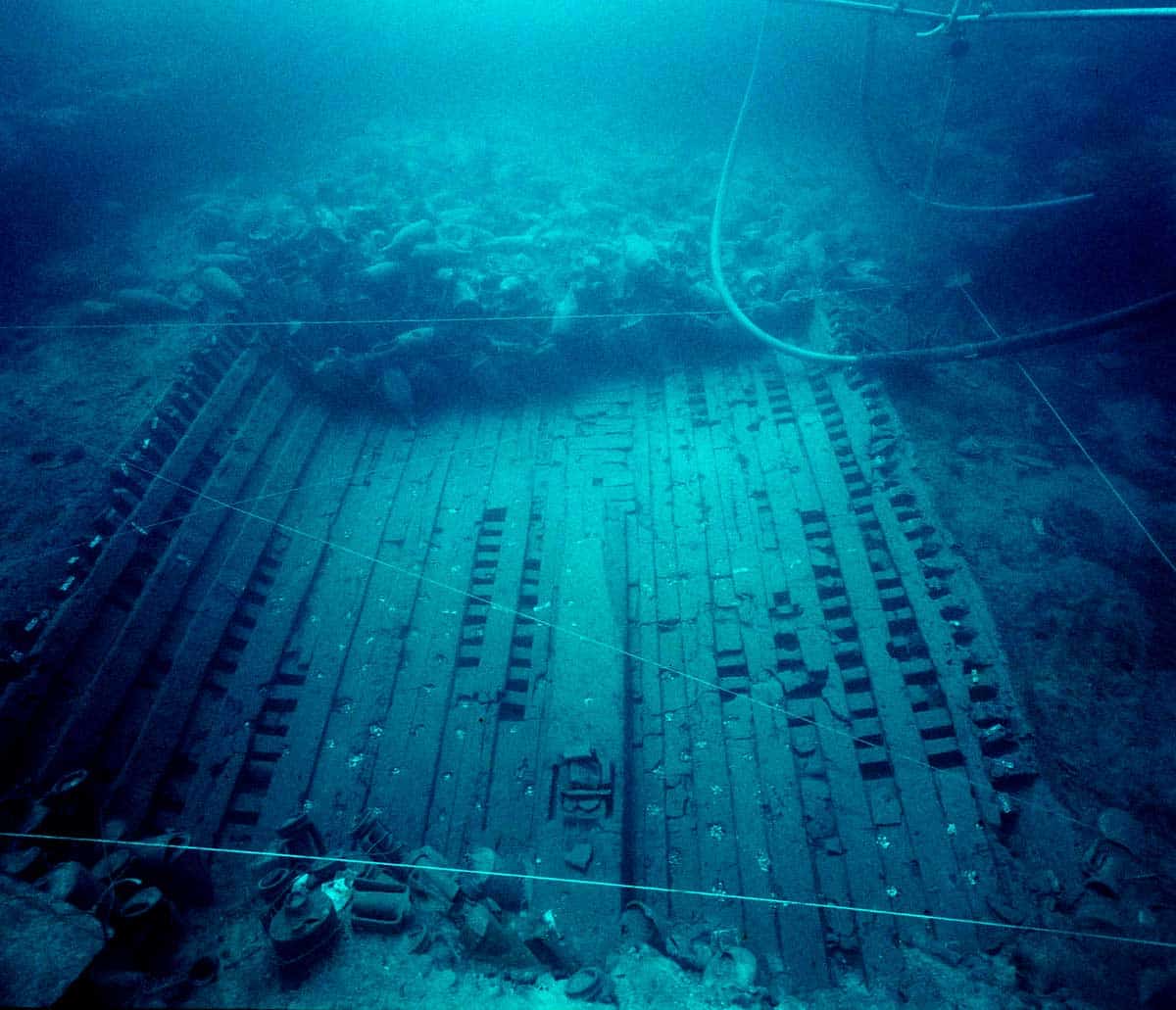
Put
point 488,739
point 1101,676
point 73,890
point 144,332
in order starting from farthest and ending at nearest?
point 144,332 → point 488,739 → point 1101,676 → point 73,890

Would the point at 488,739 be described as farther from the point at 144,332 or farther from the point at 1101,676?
the point at 144,332

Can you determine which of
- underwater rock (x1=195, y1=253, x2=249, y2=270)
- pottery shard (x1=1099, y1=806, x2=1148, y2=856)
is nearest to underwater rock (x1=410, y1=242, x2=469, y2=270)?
underwater rock (x1=195, y1=253, x2=249, y2=270)

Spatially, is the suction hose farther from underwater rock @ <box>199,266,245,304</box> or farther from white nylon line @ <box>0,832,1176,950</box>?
underwater rock @ <box>199,266,245,304</box>

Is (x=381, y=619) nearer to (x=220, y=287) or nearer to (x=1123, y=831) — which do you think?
(x=220, y=287)

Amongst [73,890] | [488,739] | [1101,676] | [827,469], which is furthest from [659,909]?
[827,469]

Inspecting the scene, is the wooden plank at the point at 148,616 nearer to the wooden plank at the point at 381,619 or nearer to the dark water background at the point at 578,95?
the wooden plank at the point at 381,619

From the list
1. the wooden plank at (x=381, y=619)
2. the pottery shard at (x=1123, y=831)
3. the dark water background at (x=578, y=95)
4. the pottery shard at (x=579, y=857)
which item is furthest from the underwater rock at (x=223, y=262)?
the pottery shard at (x=1123, y=831)
